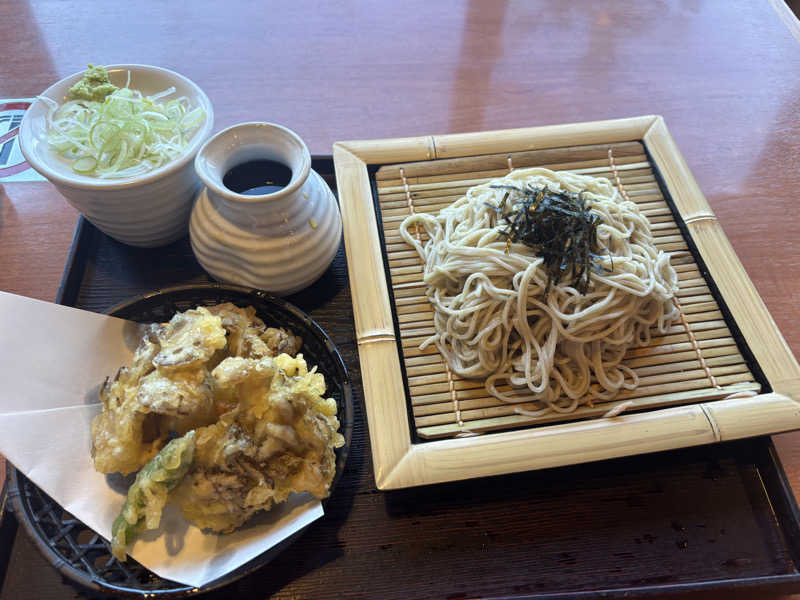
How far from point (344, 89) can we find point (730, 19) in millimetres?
2286

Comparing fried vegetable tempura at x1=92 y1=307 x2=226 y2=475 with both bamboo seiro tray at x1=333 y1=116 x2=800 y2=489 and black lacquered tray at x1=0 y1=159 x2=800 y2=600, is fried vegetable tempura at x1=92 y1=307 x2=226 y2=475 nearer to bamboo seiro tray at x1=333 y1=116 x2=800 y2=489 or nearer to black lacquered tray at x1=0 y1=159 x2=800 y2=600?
black lacquered tray at x1=0 y1=159 x2=800 y2=600

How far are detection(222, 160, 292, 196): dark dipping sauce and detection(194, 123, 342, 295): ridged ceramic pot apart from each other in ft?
0.07

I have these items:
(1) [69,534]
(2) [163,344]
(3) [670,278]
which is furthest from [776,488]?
(1) [69,534]

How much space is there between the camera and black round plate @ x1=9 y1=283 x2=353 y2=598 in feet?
4.10

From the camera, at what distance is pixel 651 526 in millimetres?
1516

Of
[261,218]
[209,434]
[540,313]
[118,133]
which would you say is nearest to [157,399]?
[209,434]

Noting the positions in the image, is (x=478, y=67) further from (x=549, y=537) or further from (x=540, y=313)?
(x=549, y=537)

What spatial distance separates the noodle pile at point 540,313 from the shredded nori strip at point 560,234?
0.03 metres

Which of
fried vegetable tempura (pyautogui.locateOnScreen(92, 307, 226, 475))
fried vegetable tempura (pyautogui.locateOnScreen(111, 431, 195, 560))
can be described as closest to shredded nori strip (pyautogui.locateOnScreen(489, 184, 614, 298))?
fried vegetable tempura (pyautogui.locateOnScreen(92, 307, 226, 475))

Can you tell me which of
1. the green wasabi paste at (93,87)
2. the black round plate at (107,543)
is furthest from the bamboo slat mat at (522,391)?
the green wasabi paste at (93,87)

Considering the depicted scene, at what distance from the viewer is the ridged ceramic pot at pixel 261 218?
5.09 feet

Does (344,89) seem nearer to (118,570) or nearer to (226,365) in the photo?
(226,365)

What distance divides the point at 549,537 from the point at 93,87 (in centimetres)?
192

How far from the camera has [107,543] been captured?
4.41ft
